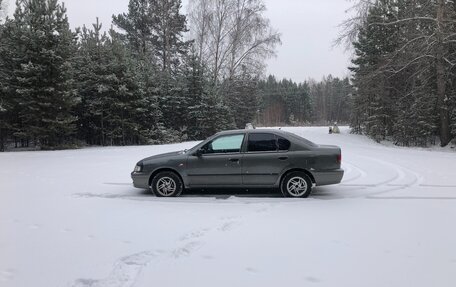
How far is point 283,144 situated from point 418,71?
1764 centimetres

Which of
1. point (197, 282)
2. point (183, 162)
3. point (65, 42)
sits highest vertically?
point (65, 42)

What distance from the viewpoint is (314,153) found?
27.2 ft

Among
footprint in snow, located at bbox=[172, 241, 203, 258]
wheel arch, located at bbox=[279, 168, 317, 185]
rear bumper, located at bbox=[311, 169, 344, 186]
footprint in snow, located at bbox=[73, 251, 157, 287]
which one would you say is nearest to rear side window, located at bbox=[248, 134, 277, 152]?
wheel arch, located at bbox=[279, 168, 317, 185]

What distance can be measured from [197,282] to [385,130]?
2819 centimetres

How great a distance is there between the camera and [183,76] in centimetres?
3434

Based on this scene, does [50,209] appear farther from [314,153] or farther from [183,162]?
[314,153]

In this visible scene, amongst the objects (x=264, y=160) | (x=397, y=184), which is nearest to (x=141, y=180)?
(x=264, y=160)

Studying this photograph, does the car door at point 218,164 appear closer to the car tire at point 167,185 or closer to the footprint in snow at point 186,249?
the car tire at point 167,185

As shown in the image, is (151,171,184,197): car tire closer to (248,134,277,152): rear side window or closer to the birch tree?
(248,134,277,152): rear side window

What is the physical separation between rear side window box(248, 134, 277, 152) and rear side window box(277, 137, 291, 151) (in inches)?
3.5

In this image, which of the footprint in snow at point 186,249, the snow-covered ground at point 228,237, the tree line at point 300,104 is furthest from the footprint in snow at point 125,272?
the tree line at point 300,104

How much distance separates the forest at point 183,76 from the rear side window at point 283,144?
16.3 m

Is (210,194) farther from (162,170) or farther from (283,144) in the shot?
(283,144)

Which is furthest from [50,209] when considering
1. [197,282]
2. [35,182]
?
[197,282]
